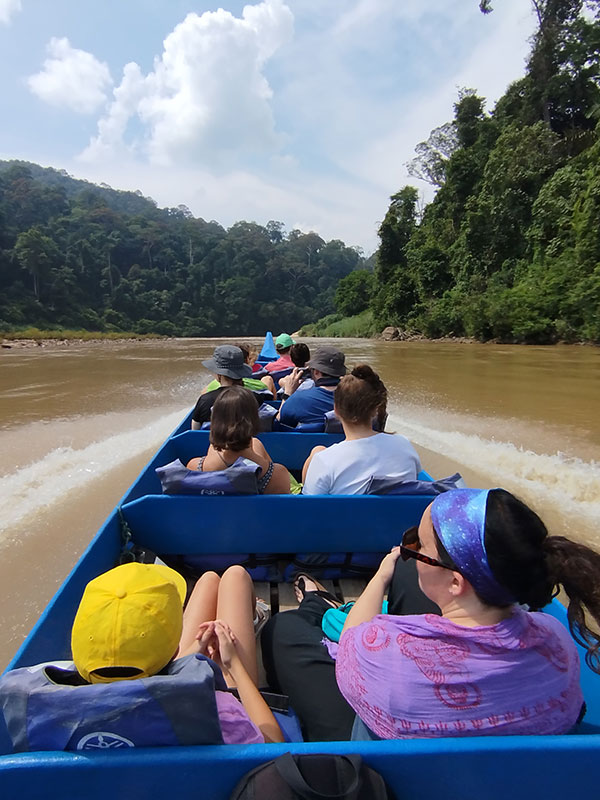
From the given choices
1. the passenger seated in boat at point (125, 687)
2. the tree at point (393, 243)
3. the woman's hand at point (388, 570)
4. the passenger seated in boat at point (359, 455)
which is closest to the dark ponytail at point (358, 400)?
the passenger seated in boat at point (359, 455)

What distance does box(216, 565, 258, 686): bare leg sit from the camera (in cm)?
138

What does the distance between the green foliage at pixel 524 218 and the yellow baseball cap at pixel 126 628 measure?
54.7ft

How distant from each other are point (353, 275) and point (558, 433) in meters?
39.7

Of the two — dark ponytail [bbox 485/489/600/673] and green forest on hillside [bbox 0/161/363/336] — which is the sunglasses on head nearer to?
dark ponytail [bbox 485/489/600/673]

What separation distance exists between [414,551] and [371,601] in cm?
33

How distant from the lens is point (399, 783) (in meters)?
0.90

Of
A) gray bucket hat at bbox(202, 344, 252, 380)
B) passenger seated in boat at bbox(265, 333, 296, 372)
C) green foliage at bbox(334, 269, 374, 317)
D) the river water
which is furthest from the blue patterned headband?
green foliage at bbox(334, 269, 374, 317)

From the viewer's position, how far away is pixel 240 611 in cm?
153

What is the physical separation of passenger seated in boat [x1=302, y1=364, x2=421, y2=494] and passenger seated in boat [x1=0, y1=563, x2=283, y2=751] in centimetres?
119

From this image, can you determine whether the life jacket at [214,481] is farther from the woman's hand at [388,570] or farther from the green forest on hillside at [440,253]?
the green forest on hillside at [440,253]

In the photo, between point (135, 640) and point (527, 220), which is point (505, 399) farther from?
point (527, 220)

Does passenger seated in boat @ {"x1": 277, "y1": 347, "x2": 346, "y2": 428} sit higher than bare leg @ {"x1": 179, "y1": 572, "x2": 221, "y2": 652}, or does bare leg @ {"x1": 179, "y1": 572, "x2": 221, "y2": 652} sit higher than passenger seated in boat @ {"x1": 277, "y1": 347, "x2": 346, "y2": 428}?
passenger seated in boat @ {"x1": 277, "y1": 347, "x2": 346, "y2": 428}

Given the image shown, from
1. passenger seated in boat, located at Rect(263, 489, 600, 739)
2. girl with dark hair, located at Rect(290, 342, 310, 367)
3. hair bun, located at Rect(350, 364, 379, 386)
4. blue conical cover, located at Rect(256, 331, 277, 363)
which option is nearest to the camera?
passenger seated in boat, located at Rect(263, 489, 600, 739)

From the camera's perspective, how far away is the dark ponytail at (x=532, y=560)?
3.10 feet
